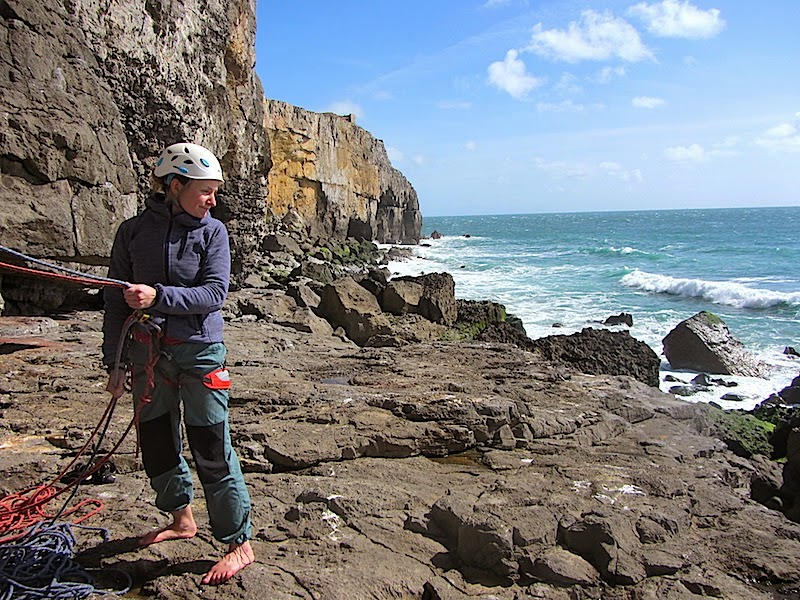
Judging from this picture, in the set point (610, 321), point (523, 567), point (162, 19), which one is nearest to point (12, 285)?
point (162, 19)

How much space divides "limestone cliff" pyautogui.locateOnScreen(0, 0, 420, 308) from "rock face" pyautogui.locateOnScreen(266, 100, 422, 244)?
679 inches

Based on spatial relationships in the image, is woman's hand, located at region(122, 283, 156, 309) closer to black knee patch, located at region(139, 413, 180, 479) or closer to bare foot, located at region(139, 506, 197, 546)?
black knee patch, located at region(139, 413, 180, 479)

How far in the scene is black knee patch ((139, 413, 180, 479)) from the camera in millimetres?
2949

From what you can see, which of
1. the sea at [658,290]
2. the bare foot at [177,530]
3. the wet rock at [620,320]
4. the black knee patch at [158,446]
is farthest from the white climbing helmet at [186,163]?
the wet rock at [620,320]

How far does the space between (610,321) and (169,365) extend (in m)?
18.8

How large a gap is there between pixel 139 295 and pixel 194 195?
517 mm

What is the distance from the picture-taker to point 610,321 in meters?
20.0

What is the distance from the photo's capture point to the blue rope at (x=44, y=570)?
8.60 feet

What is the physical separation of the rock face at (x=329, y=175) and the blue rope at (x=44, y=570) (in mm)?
32161

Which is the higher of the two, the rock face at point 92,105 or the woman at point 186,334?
the rock face at point 92,105

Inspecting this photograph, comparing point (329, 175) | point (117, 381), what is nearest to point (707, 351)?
point (117, 381)

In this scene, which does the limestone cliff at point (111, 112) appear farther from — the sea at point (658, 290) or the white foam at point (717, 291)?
the white foam at point (717, 291)

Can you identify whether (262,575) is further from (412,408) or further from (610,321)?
(610,321)

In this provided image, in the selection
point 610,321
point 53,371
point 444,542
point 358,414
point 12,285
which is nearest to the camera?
point 444,542
